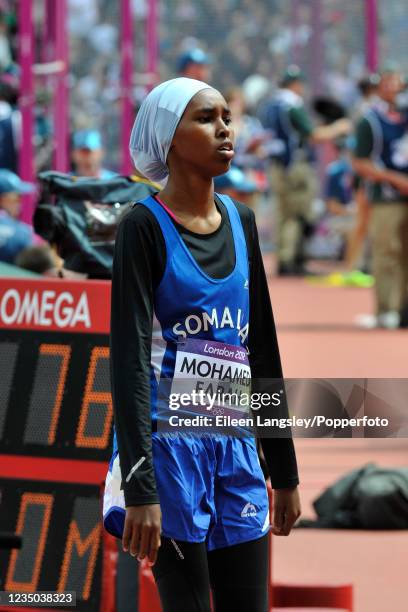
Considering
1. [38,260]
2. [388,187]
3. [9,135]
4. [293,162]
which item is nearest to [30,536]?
[38,260]

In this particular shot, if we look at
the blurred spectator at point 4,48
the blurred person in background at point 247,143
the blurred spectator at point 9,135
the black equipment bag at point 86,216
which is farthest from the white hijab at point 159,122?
the blurred person in background at point 247,143

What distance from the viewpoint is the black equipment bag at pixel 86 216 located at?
21.0ft

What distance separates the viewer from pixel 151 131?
4.07 m

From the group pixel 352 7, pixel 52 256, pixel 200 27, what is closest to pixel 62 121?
pixel 52 256

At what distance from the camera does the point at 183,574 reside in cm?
380

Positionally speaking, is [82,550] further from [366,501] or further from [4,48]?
[4,48]

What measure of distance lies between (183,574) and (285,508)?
40 cm

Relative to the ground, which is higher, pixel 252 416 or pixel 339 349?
pixel 252 416

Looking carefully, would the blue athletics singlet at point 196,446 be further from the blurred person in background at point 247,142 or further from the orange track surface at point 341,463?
the blurred person in background at point 247,142

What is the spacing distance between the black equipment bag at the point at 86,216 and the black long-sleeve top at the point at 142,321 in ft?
7.59

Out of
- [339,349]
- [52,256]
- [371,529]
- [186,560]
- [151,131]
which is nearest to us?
[186,560]

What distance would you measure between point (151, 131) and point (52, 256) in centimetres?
496

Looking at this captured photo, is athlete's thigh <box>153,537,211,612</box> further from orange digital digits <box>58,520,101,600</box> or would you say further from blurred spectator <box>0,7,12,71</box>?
blurred spectator <box>0,7,12,71</box>

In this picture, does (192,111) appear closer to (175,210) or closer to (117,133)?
(175,210)
